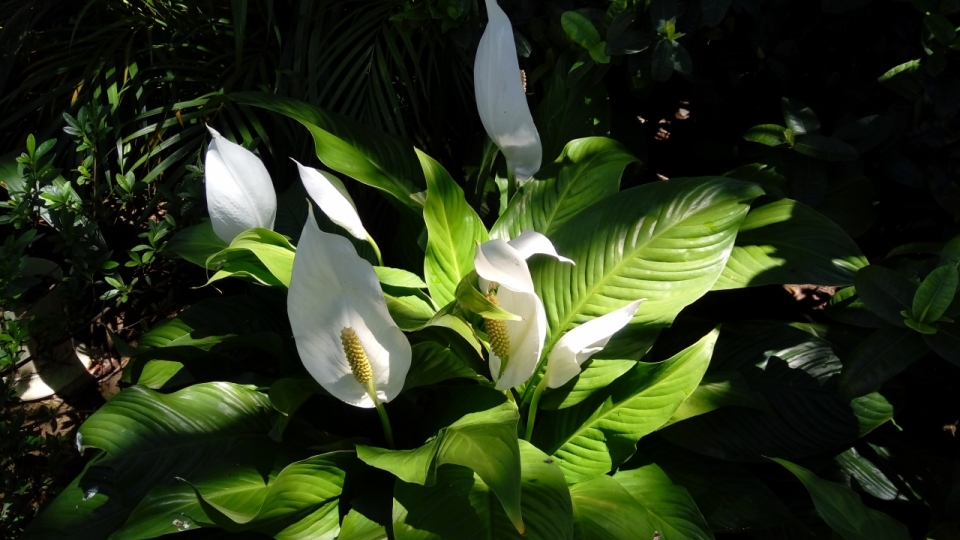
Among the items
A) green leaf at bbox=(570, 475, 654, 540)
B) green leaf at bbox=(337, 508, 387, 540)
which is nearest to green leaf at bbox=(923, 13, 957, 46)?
green leaf at bbox=(570, 475, 654, 540)

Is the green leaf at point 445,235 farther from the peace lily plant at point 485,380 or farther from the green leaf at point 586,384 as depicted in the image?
the green leaf at point 586,384

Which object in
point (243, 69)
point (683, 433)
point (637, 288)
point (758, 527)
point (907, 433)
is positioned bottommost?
point (907, 433)

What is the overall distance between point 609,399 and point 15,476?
1.27 m

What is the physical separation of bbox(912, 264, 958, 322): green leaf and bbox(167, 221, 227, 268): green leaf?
1288mm

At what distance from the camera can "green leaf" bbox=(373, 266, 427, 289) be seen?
1.39 meters

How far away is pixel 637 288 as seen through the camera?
1.33 m

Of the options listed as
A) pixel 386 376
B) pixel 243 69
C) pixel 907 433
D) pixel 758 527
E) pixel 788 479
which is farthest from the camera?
pixel 243 69

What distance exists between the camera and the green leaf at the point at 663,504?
1193mm

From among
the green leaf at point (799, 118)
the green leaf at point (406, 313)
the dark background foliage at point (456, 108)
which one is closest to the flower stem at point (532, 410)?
the green leaf at point (406, 313)

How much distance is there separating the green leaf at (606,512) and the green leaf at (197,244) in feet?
2.87

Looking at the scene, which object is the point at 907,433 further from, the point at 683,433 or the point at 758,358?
the point at 683,433

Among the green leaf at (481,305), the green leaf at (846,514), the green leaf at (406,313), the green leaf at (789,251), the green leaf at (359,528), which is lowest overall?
the green leaf at (846,514)

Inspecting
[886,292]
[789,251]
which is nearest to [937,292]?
[886,292]

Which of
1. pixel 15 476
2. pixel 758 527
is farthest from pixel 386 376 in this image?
pixel 15 476
